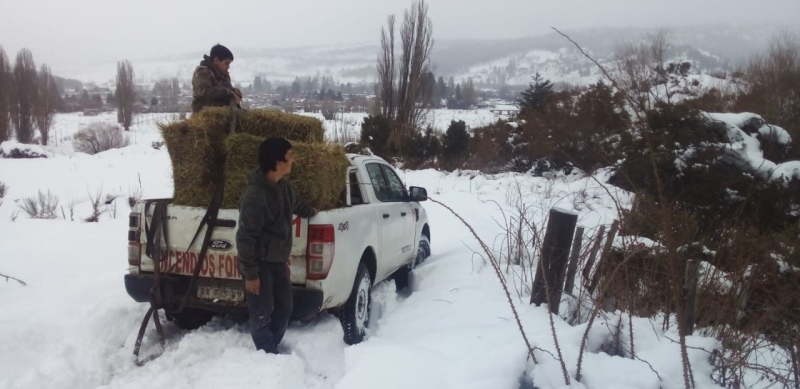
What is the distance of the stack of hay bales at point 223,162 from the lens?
13.7 ft

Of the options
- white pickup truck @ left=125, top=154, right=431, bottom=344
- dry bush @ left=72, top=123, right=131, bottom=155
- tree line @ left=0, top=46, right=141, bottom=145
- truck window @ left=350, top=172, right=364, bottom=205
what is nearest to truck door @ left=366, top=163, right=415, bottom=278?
truck window @ left=350, top=172, right=364, bottom=205

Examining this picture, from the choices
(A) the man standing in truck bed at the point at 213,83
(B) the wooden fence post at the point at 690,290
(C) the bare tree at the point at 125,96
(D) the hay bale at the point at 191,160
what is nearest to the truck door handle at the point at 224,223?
(D) the hay bale at the point at 191,160

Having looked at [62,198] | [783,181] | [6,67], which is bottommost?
[62,198]

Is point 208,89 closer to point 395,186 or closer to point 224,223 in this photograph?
point 224,223

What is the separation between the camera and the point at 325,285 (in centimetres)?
396

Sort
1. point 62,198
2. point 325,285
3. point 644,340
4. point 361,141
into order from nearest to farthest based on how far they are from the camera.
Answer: point 644,340
point 325,285
point 62,198
point 361,141

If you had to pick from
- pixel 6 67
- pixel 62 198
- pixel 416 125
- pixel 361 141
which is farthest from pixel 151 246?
pixel 6 67

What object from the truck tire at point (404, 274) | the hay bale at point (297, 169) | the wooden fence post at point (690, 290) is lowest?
the truck tire at point (404, 274)

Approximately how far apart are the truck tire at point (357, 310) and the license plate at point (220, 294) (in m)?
0.88

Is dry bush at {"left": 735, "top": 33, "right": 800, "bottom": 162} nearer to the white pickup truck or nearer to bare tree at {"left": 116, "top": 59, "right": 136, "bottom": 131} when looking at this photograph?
the white pickup truck

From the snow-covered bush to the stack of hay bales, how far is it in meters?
24.3

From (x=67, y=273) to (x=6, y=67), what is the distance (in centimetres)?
3288

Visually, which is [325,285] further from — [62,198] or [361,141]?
[361,141]

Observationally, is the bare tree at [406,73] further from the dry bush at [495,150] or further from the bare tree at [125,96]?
the bare tree at [125,96]
